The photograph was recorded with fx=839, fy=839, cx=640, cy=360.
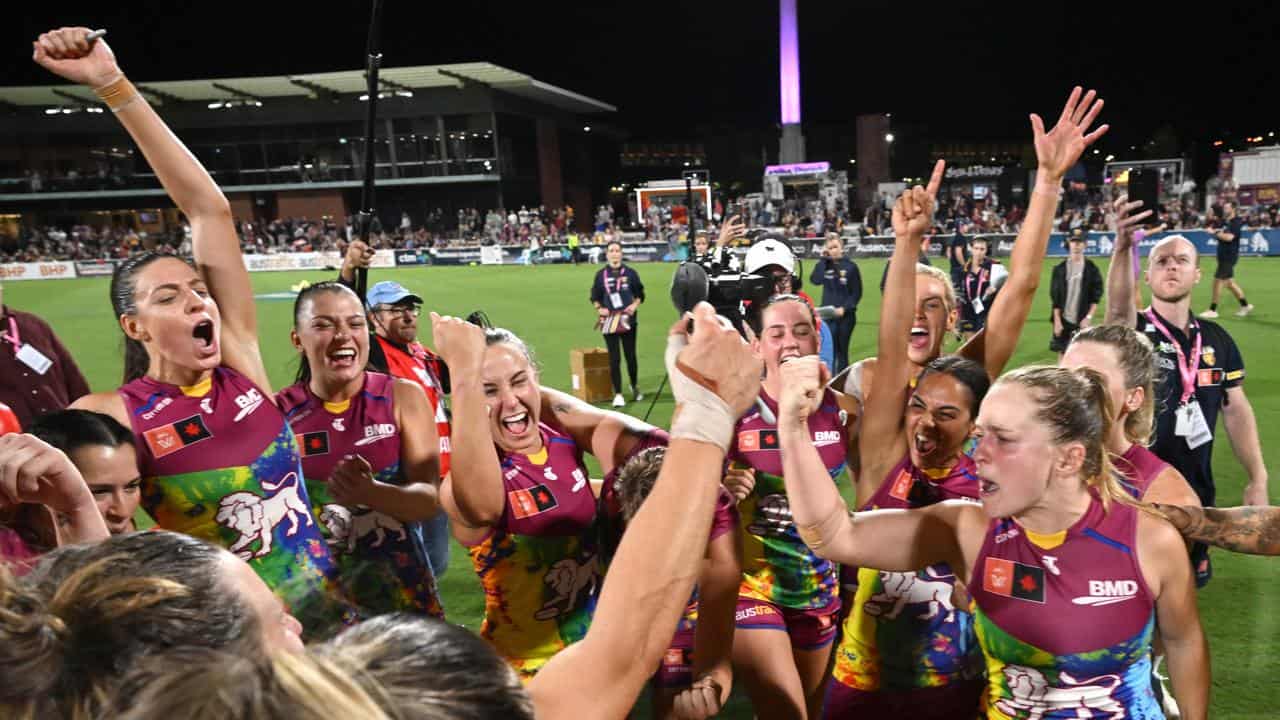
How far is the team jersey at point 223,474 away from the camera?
9.56 feet

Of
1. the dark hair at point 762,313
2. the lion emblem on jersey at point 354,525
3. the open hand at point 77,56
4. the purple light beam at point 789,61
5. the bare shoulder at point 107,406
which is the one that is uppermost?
the purple light beam at point 789,61

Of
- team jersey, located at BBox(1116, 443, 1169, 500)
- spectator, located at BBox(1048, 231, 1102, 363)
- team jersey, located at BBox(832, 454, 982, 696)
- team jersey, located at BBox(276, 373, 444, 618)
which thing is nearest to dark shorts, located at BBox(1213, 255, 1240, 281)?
spectator, located at BBox(1048, 231, 1102, 363)

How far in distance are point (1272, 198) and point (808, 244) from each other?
72.5 ft

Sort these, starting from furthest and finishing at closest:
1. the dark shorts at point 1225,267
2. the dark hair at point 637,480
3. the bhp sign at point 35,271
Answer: the bhp sign at point 35,271 < the dark shorts at point 1225,267 < the dark hair at point 637,480

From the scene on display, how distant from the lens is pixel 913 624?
3.17 metres

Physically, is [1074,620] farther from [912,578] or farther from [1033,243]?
[1033,243]

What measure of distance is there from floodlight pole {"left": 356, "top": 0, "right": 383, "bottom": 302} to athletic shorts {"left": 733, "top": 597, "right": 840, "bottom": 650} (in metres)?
2.75

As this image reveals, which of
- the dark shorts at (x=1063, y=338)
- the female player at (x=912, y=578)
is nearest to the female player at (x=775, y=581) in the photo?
the female player at (x=912, y=578)

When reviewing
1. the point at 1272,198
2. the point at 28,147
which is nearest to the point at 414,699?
the point at 1272,198

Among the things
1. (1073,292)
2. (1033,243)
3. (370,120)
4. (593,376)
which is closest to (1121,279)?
(1033,243)

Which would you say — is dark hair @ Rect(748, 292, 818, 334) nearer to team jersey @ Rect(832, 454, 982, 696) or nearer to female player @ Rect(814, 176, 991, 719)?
female player @ Rect(814, 176, 991, 719)

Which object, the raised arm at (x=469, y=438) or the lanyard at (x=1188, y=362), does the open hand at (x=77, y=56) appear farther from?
the lanyard at (x=1188, y=362)

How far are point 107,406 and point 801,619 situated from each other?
2792 mm

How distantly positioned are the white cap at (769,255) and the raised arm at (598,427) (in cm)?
175
